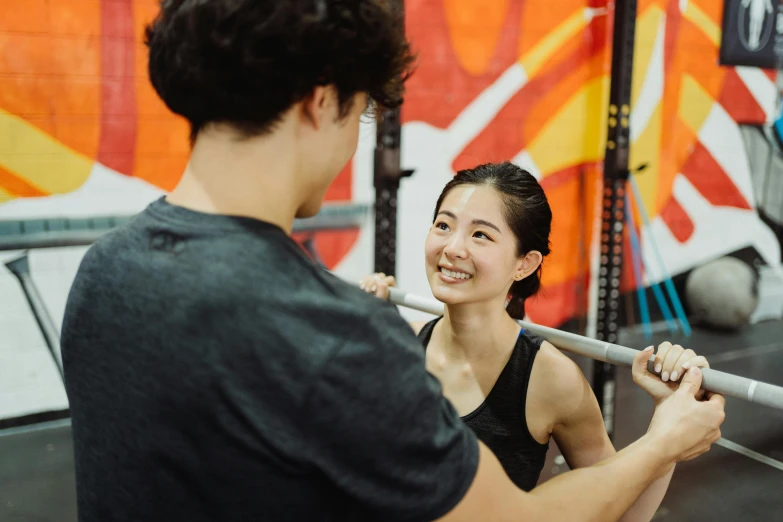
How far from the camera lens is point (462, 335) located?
1.59 metres

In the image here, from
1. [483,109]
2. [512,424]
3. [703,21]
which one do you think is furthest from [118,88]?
[703,21]

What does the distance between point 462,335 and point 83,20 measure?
7.85 feet

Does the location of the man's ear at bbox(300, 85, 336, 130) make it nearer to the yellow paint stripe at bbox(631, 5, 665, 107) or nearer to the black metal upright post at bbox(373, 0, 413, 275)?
the black metal upright post at bbox(373, 0, 413, 275)

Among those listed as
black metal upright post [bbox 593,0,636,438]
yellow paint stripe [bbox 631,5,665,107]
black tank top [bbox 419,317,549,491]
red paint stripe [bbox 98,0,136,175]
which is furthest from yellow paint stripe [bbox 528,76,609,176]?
black tank top [bbox 419,317,549,491]

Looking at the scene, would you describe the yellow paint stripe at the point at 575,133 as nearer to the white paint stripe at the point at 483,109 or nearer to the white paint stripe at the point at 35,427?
the white paint stripe at the point at 483,109

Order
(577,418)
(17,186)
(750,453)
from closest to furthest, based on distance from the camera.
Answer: (577,418) → (17,186) → (750,453)

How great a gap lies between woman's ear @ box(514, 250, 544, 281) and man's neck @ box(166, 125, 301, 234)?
0.94m

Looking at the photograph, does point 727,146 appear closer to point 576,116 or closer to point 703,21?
point 703,21

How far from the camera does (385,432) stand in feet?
2.17

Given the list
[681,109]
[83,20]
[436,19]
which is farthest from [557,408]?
[681,109]

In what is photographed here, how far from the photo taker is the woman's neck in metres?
1.55

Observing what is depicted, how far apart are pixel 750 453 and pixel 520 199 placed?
95.1 inches

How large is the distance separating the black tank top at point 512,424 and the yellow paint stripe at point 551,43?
312 cm

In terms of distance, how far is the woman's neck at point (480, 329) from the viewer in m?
1.55
